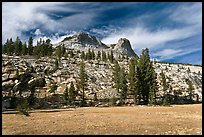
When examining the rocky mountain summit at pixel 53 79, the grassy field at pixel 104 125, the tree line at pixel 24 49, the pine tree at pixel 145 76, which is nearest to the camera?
the grassy field at pixel 104 125

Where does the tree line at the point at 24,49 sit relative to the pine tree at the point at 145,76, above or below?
above

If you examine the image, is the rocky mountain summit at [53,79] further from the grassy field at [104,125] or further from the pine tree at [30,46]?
the grassy field at [104,125]

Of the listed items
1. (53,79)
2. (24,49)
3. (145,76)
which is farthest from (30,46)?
(145,76)

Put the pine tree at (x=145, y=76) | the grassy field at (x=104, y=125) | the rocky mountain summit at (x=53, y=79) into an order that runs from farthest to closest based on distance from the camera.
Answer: the rocky mountain summit at (x=53, y=79) → the pine tree at (x=145, y=76) → the grassy field at (x=104, y=125)

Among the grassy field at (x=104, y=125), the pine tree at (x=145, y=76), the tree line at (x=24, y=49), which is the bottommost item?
the grassy field at (x=104, y=125)

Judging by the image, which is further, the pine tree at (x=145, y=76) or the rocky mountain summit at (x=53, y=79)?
the rocky mountain summit at (x=53, y=79)

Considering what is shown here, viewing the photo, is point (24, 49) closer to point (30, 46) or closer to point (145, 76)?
point (30, 46)

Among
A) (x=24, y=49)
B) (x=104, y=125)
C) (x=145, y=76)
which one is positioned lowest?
(x=104, y=125)

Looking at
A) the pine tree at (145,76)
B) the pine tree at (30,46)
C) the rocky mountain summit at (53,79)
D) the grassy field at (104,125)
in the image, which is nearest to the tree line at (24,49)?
the pine tree at (30,46)

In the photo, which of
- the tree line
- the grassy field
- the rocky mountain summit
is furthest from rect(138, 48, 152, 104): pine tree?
the tree line

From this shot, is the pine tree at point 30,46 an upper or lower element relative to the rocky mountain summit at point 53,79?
upper

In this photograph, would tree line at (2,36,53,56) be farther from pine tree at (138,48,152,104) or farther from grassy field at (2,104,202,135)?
grassy field at (2,104,202,135)

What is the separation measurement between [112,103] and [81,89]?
17.1 meters

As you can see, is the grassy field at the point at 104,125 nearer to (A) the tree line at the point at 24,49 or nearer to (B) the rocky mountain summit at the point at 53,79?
(B) the rocky mountain summit at the point at 53,79
